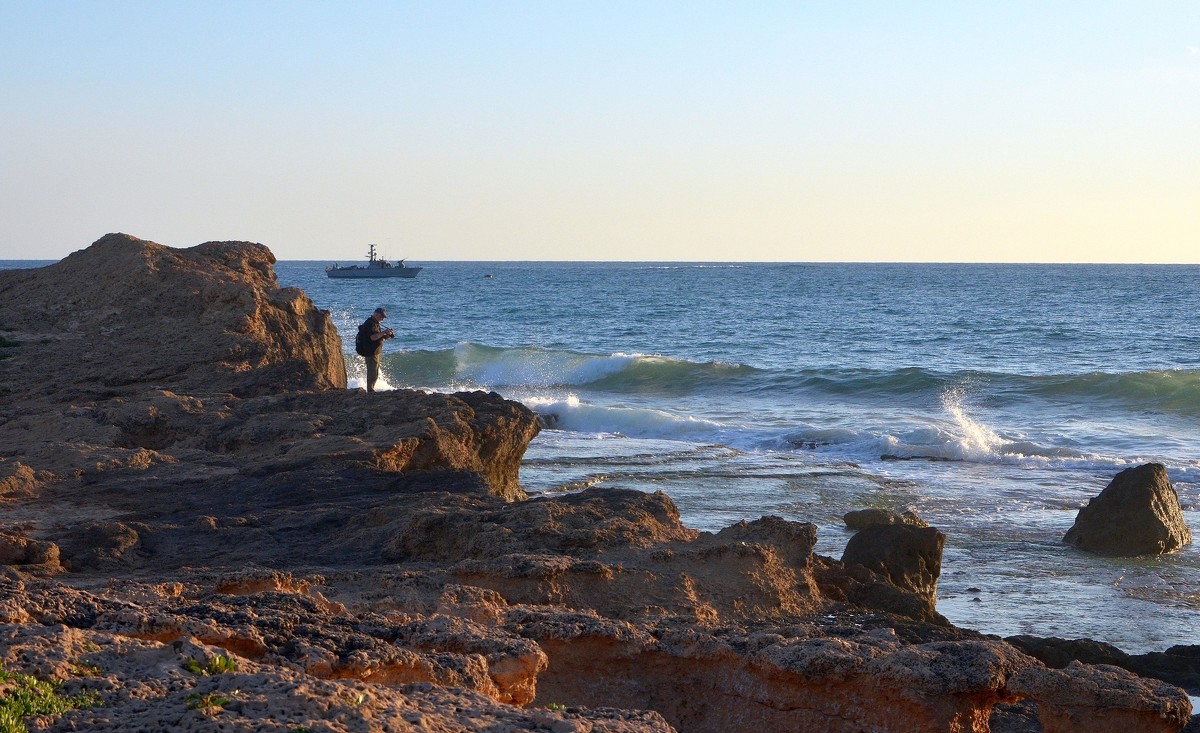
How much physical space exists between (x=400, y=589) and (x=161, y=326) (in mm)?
6703

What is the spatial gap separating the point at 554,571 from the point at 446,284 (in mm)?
85197

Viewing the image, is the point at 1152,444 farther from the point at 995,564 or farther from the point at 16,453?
the point at 16,453

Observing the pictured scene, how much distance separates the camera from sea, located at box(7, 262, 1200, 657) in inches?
388

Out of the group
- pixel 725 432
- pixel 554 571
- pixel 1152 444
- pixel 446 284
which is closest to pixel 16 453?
pixel 554 571

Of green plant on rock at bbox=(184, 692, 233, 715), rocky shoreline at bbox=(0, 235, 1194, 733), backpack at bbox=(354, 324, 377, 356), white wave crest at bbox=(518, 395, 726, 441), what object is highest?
backpack at bbox=(354, 324, 377, 356)

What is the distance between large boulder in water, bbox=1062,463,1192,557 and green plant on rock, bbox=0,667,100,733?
9.47 m

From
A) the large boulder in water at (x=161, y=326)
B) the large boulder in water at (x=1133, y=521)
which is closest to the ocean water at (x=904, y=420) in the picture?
the large boulder in water at (x=1133, y=521)

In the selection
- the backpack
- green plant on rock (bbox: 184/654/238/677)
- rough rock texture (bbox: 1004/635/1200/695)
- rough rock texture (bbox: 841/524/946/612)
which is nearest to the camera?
green plant on rock (bbox: 184/654/238/677)

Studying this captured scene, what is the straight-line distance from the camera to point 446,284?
296 ft

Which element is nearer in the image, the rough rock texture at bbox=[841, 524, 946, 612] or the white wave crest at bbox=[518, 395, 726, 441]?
the rough rock texture at bbox=[841, 524, 946, 612]

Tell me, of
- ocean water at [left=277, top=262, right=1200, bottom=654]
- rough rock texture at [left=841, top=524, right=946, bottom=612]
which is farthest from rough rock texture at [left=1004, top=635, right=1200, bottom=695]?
rough rock texture at [left=841, top=524, right=946, bottom=612]

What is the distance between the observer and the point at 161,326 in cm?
1143

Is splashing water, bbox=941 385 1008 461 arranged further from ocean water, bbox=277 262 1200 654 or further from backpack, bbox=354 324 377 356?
backpack, bbox=354 324 377 356

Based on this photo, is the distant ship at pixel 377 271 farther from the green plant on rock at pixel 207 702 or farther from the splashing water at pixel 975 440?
the green plant on rock at pixel 207 702
